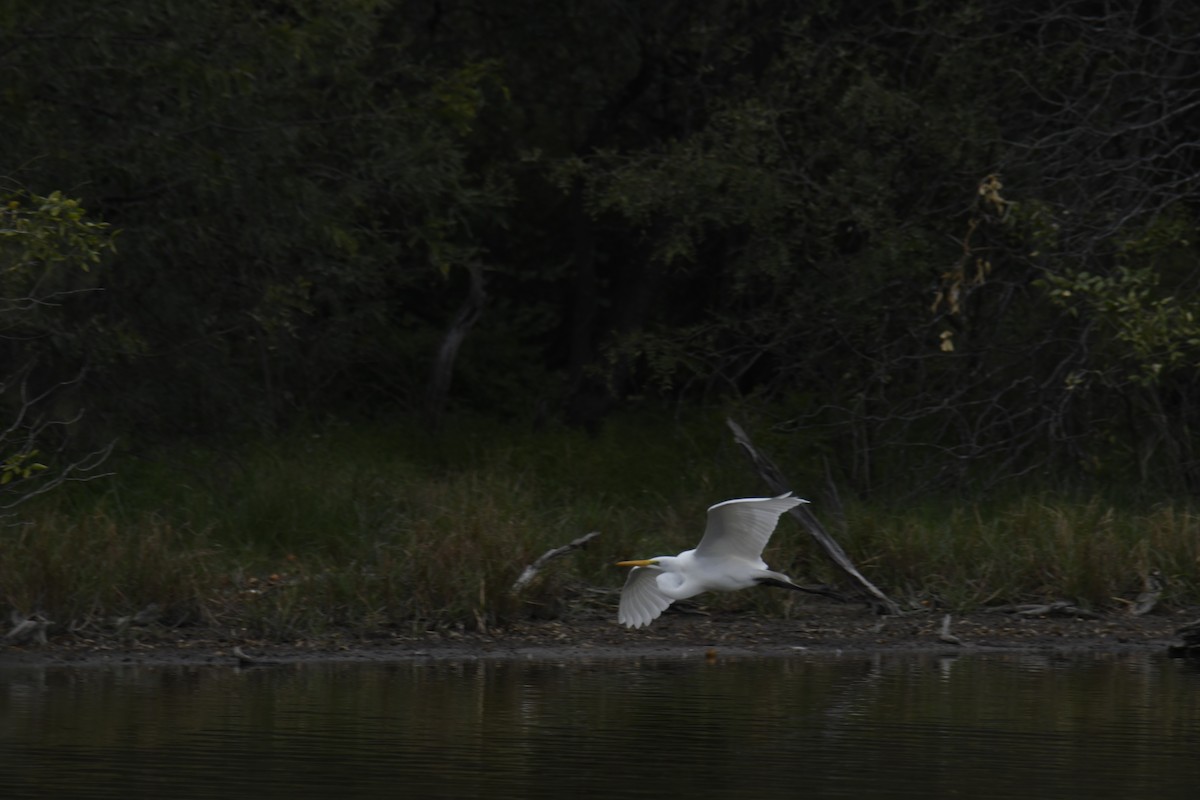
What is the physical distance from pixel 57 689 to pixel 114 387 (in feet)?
16.8

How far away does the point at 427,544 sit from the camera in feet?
40.5

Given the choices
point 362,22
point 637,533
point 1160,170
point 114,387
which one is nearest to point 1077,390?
point 1160,170

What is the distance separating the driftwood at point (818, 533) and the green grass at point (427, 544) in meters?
0.32

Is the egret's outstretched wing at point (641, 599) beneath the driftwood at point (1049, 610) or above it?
above

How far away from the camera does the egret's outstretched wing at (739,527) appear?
11.3 m

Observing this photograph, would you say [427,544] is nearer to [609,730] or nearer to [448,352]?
[609,730]

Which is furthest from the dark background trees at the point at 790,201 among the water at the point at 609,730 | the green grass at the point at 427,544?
the water at the point at 609,730

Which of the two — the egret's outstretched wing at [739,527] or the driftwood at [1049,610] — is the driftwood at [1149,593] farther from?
the egret's outstretched wing at [739,527]

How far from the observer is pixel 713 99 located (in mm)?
17859

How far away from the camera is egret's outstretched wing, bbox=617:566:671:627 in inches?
449

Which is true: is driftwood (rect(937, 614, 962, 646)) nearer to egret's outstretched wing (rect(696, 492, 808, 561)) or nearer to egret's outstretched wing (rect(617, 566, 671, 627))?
egret's outstretched wing (rect(696, 492, 808, 561))

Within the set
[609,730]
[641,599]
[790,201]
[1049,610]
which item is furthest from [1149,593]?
[609,730]

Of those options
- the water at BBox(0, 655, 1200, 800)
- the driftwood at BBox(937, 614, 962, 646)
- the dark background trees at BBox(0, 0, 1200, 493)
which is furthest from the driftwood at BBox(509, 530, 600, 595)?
the dark background trees at BBox(0, 0, 1200, 493)

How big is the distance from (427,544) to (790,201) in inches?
206
